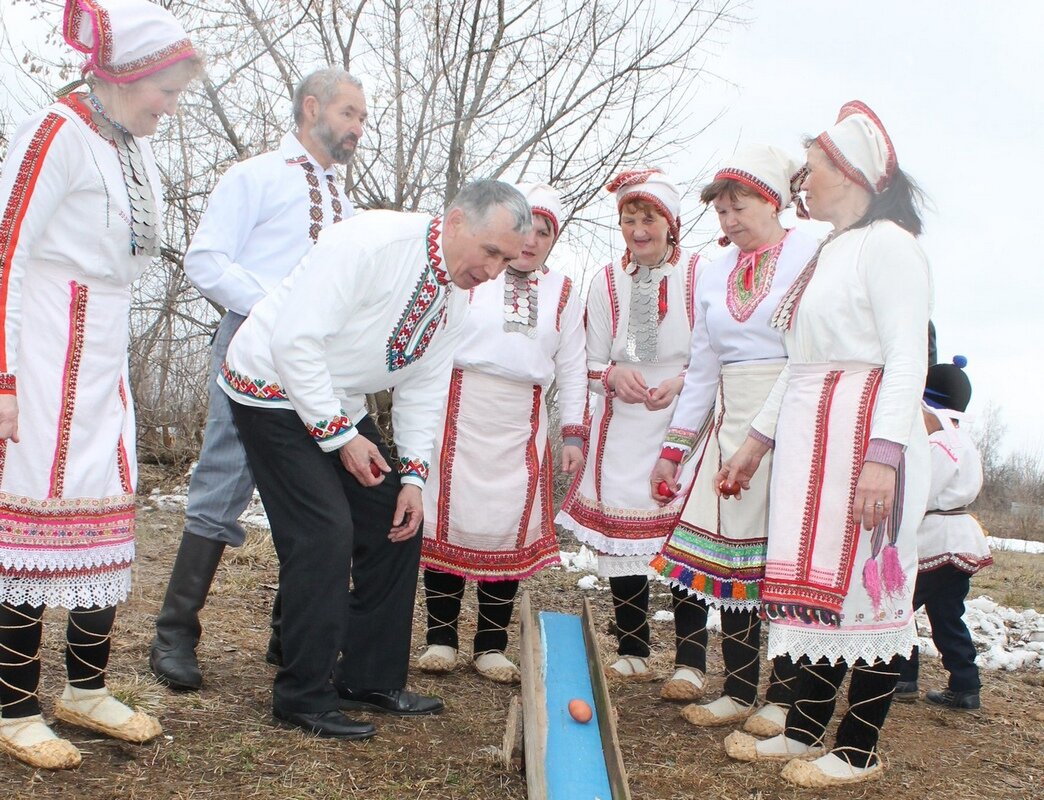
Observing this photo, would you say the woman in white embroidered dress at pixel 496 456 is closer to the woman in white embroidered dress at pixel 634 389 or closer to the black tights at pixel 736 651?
the woman in white embroidered dress at pixel 634 389

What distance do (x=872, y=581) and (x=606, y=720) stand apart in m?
0.90

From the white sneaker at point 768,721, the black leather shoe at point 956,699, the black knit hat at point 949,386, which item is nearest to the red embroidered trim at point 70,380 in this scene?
the white sneaker at point 768,721

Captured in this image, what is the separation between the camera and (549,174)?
278 inches

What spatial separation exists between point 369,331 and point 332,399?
28cm

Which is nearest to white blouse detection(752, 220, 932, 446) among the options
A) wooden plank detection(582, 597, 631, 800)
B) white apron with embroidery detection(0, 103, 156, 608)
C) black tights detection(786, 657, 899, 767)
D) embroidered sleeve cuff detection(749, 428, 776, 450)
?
embroidered sleeve cuff detection(749, 428, 776, 450)

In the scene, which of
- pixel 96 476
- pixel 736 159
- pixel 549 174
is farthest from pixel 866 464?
pixel 549 174

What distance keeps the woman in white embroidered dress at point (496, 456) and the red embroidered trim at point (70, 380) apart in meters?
1.55

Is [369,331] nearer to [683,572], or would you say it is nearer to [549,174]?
[683,572]

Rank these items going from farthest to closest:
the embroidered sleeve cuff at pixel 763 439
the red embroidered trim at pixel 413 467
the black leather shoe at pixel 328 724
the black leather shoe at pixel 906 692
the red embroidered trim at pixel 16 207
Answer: the black leather shoe at pixel 906 692, the red embroidered trim at pixel 413 467, the embroidered sleeve cuff at pixel 763 439, the black leather shoe at pixel 328 724, the red embroidered trim at pixel 16 207

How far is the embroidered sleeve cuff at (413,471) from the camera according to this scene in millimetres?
3398

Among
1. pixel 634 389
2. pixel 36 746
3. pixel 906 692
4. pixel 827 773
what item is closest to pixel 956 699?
pixel 906 692

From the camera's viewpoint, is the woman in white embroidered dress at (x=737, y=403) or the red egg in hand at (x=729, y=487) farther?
the woman in white embroidered dress at (x=737, y=403)

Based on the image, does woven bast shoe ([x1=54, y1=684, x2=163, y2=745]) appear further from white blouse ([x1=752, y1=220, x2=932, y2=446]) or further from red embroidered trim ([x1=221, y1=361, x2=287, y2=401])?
white blouse ([x1=752, y1=220, x2=932, y2=446])

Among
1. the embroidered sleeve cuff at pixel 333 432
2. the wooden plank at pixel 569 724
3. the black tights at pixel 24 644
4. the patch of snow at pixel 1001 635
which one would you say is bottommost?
the patch of snow at pixel 1001 635
